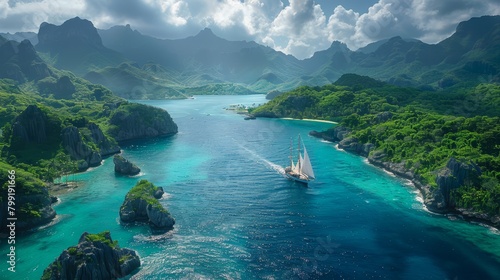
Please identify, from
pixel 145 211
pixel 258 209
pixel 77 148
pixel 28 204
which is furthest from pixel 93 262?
pixel 77 148

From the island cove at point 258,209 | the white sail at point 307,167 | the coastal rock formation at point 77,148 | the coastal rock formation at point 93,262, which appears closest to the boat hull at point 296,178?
the island cove at point 258,209

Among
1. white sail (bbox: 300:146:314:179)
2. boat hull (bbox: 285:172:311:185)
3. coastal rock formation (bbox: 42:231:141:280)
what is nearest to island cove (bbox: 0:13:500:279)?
coastal rock formation (bbox: 42:231:141:280)

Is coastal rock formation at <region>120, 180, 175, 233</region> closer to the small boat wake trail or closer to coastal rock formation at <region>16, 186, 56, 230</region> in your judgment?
coastal rock formation at <region>16, 186, 56, 230</region>

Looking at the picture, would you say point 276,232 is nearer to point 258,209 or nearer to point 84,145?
point 258,209

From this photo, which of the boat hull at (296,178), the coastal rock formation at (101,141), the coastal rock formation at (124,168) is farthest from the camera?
the coastal rock formation at (101,141)

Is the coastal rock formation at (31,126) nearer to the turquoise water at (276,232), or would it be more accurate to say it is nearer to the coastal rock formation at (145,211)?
the turquoise water at (276,232)
